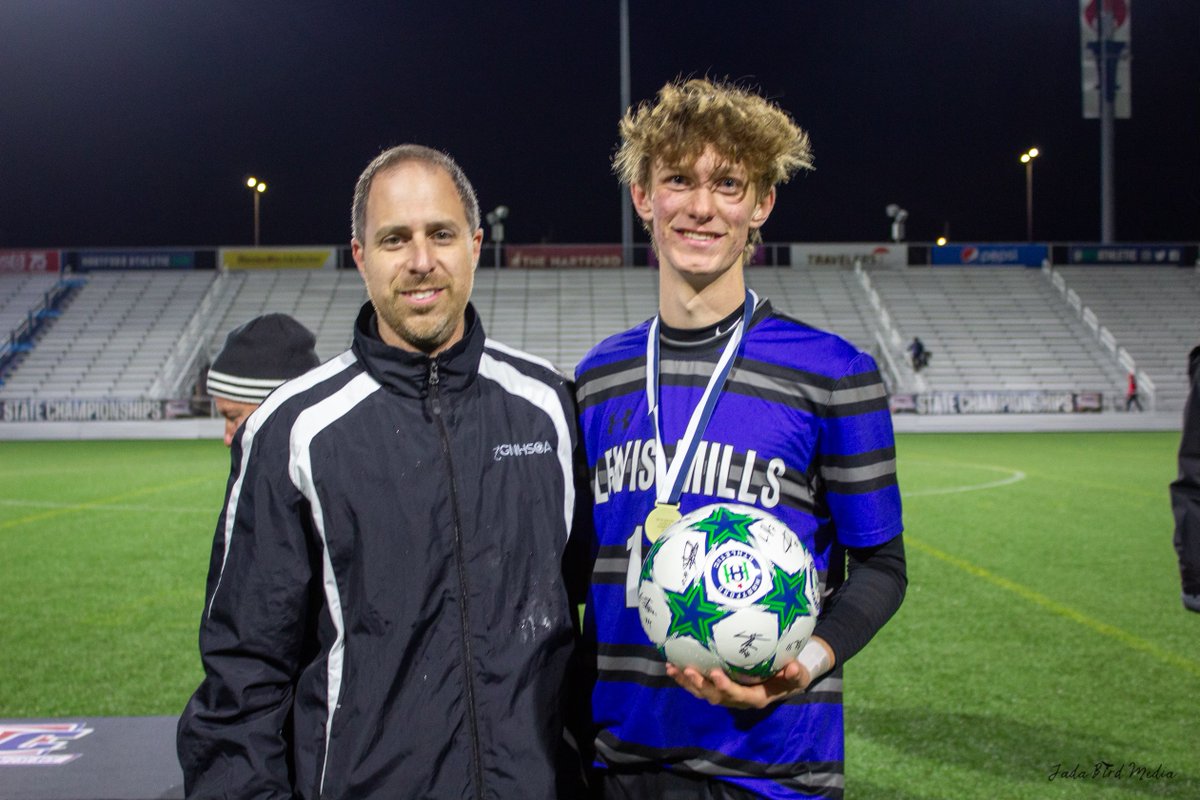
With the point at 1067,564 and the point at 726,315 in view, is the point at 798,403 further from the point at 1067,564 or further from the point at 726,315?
the point at 1067,564

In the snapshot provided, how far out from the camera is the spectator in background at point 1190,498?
3836 mm

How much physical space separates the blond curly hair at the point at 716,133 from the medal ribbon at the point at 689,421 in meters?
0.33

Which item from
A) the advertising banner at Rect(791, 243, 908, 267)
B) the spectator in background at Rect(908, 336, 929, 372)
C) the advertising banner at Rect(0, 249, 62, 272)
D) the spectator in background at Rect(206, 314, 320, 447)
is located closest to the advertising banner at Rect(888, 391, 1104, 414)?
the spectator in background at Rect(908, 336, 929, 372)

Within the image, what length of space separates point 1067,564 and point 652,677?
7.17 metres

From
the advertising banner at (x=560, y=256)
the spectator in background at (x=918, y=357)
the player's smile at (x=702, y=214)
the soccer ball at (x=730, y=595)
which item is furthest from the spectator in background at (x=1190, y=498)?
the advertising banner at (x=560, y=256)

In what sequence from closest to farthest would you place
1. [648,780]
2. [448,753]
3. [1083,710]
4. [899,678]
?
[448,753]
[648,780]
[1083,710]
[899,678]

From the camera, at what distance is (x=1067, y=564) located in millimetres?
8242

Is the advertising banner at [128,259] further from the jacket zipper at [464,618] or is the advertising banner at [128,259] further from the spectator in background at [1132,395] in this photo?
the jacket zipper at [464,618]

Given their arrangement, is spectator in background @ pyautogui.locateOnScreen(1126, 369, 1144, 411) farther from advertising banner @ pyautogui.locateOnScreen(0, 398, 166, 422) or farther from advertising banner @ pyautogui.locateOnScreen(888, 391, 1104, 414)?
advertising banner @ pyautogui.locateOnScreen(0, 398, 166, 422)

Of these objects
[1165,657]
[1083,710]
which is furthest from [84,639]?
[1165,657]

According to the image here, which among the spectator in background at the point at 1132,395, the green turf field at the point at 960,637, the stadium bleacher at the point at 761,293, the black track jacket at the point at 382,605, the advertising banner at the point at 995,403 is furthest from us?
the stadium bleacher at the point at 761,293

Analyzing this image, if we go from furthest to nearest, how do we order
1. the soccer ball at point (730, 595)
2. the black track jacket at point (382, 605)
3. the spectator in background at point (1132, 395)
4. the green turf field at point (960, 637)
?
the spectator in background at point (1132, 395) → the green turf field at point (960, 637) → the black track jacket at point (382, 605) → the soccer ball at point (730, 595)

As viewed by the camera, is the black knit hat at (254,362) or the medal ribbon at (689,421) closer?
the medal ribbon at (689,421)

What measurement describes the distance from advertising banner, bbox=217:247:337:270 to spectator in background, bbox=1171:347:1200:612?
34.0 metres
